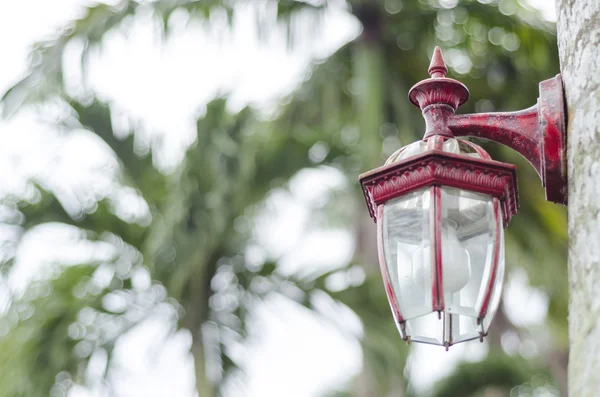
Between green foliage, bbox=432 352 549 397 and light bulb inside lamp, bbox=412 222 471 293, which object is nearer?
light bulb inside lamp, bbox=412 222 471 293

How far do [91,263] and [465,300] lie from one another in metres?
4.68

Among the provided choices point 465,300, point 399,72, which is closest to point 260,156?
point 399,72

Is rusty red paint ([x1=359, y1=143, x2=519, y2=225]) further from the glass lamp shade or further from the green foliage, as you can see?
the green foliage

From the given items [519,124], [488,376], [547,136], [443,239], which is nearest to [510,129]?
[519,124]

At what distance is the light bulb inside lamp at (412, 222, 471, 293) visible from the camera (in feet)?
5.83

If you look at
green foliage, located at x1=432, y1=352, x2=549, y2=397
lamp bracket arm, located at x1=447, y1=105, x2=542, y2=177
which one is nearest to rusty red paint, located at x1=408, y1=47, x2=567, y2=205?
lamp bracket arm, located at x1=447, y1=105, x2=542, y2=177

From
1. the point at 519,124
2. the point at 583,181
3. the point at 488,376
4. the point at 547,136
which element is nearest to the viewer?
the point at 583,181

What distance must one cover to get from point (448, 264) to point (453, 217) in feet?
0.31

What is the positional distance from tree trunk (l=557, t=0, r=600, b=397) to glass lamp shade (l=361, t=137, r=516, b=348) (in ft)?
0.69

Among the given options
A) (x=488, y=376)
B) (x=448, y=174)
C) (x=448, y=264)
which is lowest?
(x=488, y=376)

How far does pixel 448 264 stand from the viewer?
5.84ft

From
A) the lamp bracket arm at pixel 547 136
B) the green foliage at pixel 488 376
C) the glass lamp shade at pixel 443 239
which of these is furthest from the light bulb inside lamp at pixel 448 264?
the green foliage at pixel 488 376

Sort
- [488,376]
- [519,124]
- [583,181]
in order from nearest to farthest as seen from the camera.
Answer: [583,181] → [519,124] → [488,376]

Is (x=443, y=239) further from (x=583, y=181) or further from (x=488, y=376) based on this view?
(x=488, y=376)
